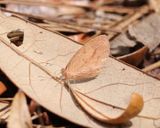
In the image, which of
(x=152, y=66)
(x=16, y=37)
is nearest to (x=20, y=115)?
(x=16, y=37)

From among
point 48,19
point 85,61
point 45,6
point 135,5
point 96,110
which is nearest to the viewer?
point 96,110

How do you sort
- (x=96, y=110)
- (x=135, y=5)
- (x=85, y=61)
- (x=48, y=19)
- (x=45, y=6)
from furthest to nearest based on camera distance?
(x=135, y=5) < (x=45, y=6) < (x=48, y=19) < (x=85, y=61) < (x=96, y=110)

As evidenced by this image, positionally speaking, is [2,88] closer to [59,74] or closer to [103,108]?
[59,74]

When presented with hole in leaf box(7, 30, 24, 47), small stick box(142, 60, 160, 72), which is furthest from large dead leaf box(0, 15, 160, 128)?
small stick box(142, 60, 160, 72)

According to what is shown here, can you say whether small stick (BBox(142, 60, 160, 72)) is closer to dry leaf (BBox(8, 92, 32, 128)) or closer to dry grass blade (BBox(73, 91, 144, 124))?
dry grass blade (BBox(73, 91, 144, 124))

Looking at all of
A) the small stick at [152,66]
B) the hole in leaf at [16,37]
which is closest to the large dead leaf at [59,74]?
the hole in leaf at [16,37]

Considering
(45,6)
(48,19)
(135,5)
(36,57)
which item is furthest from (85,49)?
(135,5)

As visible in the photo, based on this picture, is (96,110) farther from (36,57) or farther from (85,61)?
(36,57)
